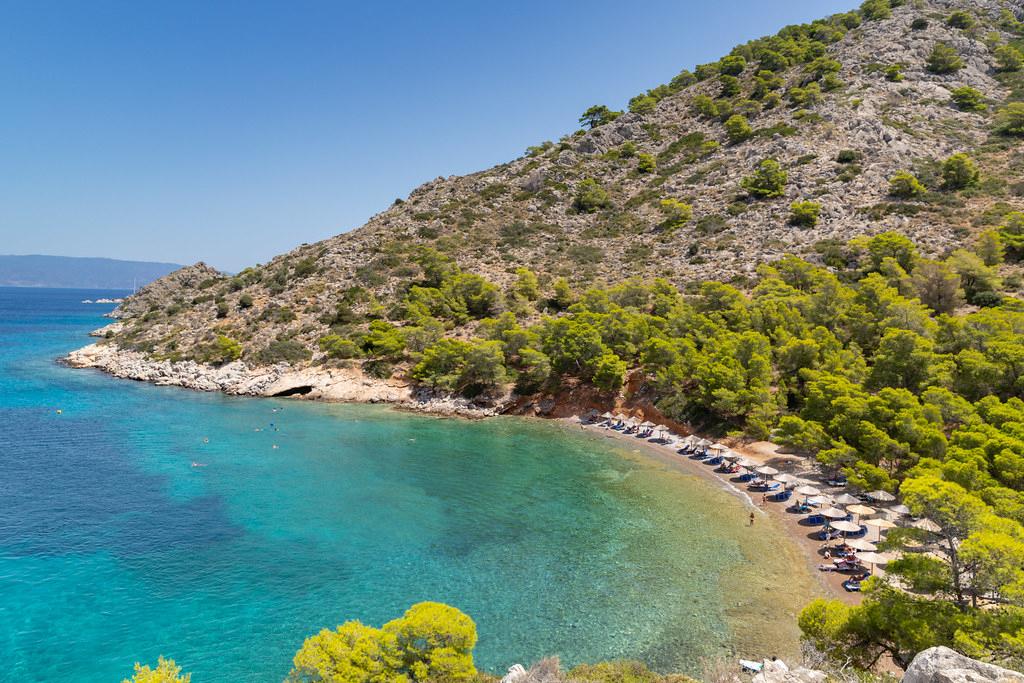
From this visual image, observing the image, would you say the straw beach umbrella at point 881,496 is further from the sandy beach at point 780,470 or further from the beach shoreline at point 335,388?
the beach shoreline at point 335,388

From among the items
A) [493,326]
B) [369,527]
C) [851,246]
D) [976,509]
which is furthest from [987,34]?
[369,527]

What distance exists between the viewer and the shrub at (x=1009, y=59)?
82312 mm

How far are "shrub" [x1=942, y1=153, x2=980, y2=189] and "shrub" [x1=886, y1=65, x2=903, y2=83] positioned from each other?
26.7 meters

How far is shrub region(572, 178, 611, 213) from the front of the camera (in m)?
89.8

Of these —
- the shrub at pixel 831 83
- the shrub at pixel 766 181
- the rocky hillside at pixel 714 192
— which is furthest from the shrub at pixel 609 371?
the shrub at pixel 831 83

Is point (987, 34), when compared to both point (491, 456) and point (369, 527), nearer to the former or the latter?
point (491, 456)

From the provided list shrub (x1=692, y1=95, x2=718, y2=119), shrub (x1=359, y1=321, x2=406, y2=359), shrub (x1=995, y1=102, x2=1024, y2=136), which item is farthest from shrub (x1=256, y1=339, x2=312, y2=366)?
shrub (x1=995, y1=102, x2=1024, y2=136)

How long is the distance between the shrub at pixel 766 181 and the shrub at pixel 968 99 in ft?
99.0

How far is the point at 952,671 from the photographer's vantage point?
886 centimetres

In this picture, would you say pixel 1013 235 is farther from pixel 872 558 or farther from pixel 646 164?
pixel 646 164

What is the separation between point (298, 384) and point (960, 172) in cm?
8617

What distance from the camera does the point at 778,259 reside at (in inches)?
2406

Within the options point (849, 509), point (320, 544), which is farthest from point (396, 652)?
point (849, 509)

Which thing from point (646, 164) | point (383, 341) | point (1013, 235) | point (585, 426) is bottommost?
point (585, 426)
